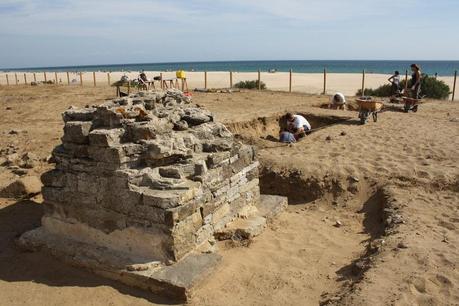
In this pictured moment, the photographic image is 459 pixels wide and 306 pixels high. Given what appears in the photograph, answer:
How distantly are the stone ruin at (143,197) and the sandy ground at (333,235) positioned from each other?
26 centimetres

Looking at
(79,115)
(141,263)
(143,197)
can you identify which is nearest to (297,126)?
(79,115)

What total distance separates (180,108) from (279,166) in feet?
10.2

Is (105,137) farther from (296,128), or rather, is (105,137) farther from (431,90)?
(431,90)

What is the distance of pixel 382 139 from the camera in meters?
11.4

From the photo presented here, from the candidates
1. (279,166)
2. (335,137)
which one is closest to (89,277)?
(279,166)

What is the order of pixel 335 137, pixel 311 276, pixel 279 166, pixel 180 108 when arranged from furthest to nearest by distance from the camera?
pixel 335 137 → pixel 279 166 → pixel 180 108 → pixel 311 276

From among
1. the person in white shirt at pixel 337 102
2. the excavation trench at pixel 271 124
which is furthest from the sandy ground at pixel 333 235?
the person in white shirt at pixel 337 102

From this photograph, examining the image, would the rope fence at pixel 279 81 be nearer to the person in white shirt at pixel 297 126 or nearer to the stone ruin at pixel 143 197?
the person in white shirt at pixel 297 126

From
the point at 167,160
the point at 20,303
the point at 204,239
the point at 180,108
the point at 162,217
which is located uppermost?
the point at 180,108

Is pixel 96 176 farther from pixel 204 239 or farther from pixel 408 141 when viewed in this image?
pixel 408 141

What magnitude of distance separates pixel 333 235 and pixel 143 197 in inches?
127

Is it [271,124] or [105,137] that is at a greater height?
[105,137]

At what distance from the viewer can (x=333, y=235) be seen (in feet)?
22.0

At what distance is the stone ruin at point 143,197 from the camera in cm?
517
